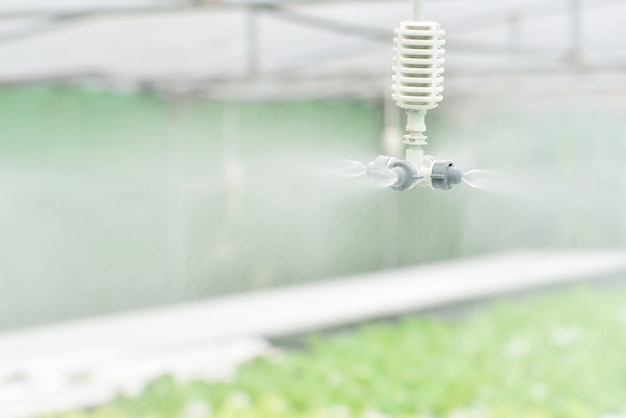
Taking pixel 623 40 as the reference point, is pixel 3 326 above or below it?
below

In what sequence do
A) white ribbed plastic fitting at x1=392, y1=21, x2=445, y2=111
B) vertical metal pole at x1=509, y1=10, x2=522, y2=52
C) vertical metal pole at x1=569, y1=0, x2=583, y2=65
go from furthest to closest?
vertical metal pole at x1=509, y1=10, x2=522, y2=52
vertical metal pole at x1=569, y1=0, x2=583, y2=65
white ribbed plastic fitting at x1=392, y1=21, x2=445, y2=111

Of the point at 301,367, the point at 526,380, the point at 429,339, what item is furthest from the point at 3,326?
the point at 526,380

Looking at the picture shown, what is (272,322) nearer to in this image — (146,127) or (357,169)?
(146,127)

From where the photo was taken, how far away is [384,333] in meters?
5.95

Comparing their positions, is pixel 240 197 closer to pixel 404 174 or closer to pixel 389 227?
pixel 389 227

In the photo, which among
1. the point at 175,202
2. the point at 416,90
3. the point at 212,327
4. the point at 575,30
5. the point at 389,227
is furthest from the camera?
the point at 389,227

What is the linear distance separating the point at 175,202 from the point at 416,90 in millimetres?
6130

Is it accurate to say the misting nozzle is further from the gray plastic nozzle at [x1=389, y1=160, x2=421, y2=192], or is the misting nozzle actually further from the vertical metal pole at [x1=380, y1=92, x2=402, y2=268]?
the vertical metal pole at [x1=380, y1=92, x2=402, y2=268]

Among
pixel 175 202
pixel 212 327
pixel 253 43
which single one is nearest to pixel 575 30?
pixel 253 43

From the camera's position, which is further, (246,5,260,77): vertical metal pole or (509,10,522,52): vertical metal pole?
(509,10,522,52): vertical metal pole

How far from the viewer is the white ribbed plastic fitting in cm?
122

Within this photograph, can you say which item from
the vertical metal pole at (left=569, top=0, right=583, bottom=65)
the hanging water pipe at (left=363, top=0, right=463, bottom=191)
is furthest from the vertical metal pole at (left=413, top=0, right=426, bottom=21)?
the vertical metal pole at (left=569, top=0, right=583, bottom=65)

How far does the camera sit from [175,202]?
23.7ft

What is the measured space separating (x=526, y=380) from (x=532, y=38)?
2154 millimetres
